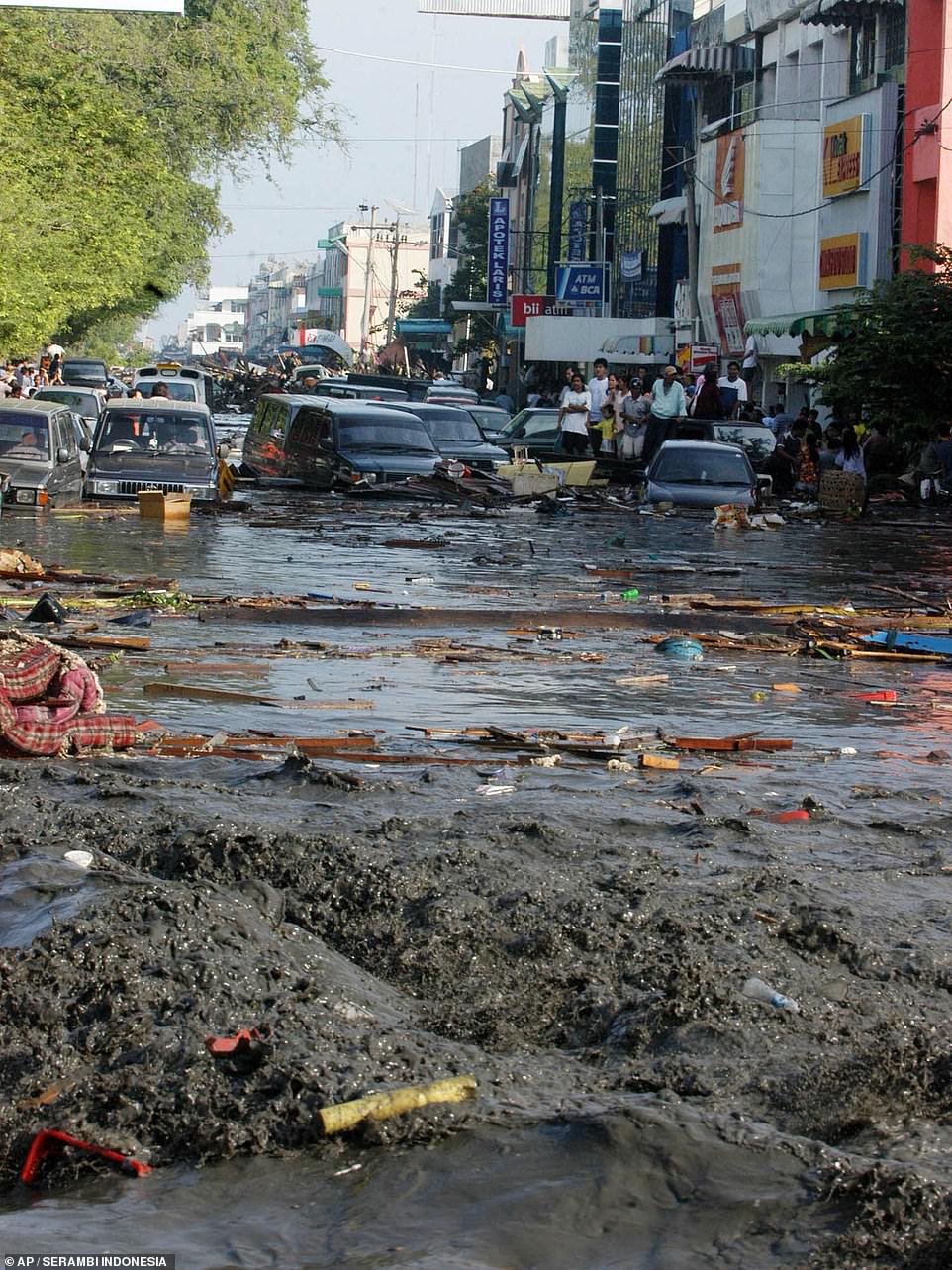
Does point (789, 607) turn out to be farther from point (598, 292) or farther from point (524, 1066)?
point (598, 292)

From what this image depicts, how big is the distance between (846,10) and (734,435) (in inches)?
681

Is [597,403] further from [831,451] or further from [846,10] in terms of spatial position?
[846,10]

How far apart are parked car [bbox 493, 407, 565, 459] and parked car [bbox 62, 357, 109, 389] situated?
21.6 m

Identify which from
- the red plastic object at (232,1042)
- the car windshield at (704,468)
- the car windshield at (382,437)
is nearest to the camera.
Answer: the red plastic object at (232,1042)

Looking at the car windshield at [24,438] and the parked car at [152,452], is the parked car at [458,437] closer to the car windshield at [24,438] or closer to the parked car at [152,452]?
the parked car at [152,452]

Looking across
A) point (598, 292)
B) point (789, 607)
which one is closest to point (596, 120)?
point (598, 292)

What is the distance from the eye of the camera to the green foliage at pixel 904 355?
29.4m

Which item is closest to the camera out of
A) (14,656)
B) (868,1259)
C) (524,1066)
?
(868,1259)

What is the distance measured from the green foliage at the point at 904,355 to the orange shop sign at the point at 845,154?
1128cm

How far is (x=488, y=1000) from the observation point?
541cm

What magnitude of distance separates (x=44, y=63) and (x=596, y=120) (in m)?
44.8

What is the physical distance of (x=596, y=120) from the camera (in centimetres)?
8294

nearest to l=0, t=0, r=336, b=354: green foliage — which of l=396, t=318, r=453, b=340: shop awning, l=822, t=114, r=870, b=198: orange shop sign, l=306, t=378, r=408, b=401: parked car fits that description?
l=306, t=378, r=408, b=401: parked car

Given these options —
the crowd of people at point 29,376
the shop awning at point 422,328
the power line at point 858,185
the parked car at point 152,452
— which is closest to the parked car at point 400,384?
the crowd of people at point 29,376
